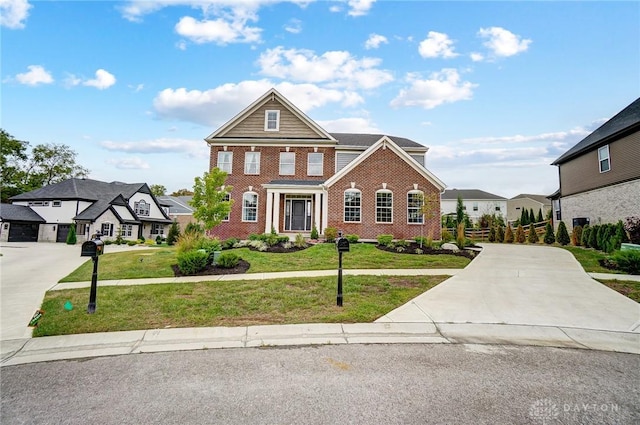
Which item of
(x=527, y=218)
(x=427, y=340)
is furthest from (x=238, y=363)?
(x=527, y=218)

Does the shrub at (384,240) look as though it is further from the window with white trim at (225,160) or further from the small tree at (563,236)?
the small tree at (563,236)

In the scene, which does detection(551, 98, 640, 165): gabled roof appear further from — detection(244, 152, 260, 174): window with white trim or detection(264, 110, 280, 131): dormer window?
detection(244, 152, 260, 174): window with white trim

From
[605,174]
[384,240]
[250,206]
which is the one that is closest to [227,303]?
[384,240]

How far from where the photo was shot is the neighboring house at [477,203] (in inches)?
2163

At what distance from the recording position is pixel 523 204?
55469 millimetres

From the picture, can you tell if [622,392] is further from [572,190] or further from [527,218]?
[527,218]

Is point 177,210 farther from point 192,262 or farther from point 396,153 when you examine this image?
point 192,262

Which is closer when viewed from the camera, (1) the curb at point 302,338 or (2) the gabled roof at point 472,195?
(1) the curb at point 302,338

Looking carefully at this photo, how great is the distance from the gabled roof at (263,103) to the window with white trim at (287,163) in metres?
2.43

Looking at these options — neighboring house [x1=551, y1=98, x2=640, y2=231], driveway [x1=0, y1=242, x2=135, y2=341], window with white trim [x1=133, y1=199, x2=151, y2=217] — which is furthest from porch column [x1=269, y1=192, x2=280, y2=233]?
window with white trim [x1=133, y1=199, x2=151, y2=217]

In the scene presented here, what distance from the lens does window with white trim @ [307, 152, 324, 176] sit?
73.7ft

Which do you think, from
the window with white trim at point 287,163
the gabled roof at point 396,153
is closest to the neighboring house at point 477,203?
the gabled roof at point 396,153

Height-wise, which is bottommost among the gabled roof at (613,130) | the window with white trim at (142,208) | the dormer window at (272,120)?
the window with white trim at (142,208)

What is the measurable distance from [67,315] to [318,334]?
5329 millimetres
